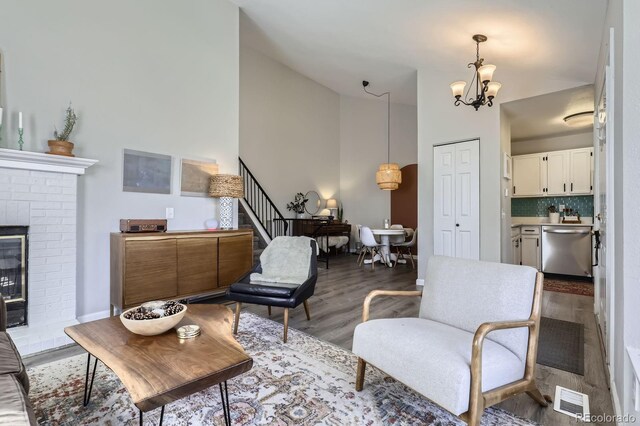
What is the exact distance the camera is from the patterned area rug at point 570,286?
4422 mm

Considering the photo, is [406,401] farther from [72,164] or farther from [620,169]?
[72,164]

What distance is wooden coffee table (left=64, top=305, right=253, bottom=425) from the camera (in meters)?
1.19

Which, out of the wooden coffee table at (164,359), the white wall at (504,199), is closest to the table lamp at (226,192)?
the wooden coffee table at (164,359)

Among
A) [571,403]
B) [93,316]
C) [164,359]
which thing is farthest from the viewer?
[93,316]

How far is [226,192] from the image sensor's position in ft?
13.0

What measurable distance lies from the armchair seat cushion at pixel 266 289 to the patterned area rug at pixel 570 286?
400cm

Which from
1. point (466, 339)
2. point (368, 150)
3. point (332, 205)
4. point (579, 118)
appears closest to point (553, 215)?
point (579, 118)

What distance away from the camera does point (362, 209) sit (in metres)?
8.61

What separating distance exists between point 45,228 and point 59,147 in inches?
28.2

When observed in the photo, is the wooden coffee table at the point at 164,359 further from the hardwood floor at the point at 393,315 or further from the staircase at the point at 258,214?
the staircase at the point at 258,214
